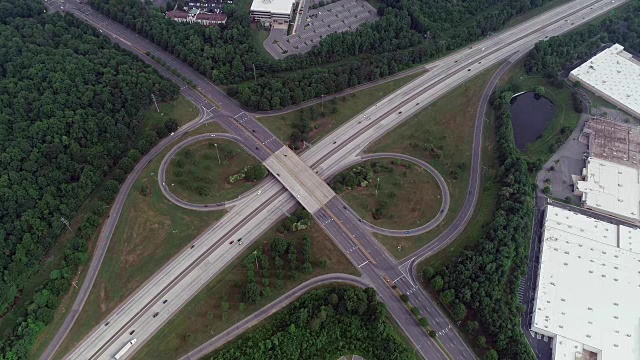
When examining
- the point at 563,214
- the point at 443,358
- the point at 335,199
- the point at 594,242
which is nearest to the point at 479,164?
the point at 563,214

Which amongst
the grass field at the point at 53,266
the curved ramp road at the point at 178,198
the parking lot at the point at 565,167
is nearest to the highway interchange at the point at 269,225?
the curved ramp road at the point at 178,198

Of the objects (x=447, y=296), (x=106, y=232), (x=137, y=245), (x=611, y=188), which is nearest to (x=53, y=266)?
(x=106, y=232)

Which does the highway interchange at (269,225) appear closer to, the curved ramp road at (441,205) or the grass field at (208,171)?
the curved ramp road at (441,205)

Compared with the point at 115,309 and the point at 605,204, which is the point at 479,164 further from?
the point at 115,309

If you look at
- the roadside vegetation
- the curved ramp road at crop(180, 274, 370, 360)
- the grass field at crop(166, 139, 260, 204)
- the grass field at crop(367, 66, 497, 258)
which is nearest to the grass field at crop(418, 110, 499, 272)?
the roadside vegetation

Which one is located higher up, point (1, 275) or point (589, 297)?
point (1, 275)

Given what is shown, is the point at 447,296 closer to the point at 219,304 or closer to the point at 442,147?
the point at 442,147

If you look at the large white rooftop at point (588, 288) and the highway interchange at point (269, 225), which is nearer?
the large white rooftop at point (588, 288)
